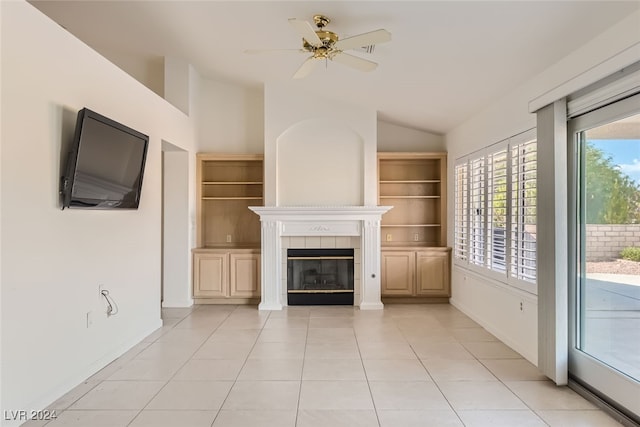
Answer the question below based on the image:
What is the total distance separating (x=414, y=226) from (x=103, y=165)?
4503 mm

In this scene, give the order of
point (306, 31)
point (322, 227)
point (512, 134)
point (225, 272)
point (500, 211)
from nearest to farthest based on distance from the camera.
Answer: point (306, 31) → point (512, 134) → point (500, 211) → point (322, 227) → point (225, 272)

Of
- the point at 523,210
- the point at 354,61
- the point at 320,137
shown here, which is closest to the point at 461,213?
the point at 523,210

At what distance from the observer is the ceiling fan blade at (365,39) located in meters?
2.84

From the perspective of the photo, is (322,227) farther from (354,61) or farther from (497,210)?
(354,61)

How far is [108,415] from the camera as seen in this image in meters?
2.58

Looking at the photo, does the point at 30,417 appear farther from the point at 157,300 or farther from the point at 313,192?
the point at 313,192

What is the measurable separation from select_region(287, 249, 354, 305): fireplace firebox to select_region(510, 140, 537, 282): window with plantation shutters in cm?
246

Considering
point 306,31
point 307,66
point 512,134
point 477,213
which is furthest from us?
point 477,213

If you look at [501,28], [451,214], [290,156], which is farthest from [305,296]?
[501,28]

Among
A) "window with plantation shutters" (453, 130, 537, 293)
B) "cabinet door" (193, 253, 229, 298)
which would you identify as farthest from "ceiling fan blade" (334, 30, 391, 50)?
"cabinet door" (193, 253, 229, 298)

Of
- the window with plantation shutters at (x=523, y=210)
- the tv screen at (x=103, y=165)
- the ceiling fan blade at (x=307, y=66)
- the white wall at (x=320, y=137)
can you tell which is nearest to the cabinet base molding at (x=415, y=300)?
the white wall at (x=320, y=137)

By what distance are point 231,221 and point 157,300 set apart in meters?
2.03

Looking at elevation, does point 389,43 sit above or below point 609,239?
above

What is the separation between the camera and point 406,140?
6.31 metres
